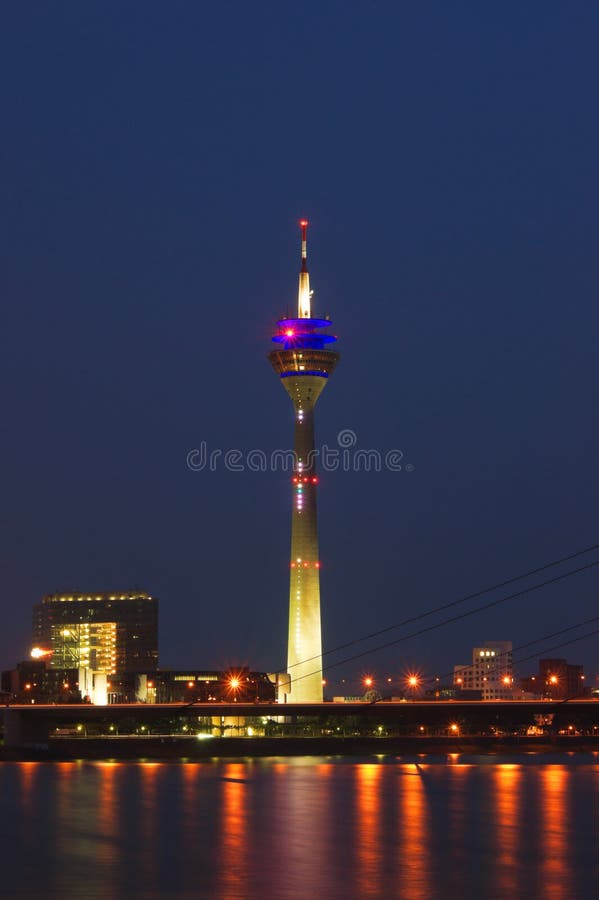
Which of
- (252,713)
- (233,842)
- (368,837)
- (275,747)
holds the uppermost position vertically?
(252,713)

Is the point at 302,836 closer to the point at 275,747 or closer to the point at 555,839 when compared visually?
the point at 555,839

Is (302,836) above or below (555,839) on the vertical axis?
above

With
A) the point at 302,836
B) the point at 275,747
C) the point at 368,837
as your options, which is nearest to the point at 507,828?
the point at 368,837

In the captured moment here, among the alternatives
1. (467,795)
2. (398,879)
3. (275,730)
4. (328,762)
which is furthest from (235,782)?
(275,730)

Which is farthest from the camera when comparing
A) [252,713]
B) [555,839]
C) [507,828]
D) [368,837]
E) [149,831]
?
[252,713]

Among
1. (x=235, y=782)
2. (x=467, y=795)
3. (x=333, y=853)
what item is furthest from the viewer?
(x=235, y=782)

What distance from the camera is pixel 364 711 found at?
475 feet

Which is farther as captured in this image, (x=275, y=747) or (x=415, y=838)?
(x=275, y=747)

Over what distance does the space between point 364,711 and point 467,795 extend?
55.5 meters

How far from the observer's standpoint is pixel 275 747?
16038 cm

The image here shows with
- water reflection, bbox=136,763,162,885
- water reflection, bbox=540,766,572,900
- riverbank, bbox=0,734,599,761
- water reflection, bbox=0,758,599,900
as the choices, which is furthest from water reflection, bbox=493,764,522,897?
riverbank, bbox=0,734,599,761

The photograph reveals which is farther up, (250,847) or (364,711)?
(364,711)

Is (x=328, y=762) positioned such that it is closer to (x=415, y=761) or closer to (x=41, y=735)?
(x=415, y=761)

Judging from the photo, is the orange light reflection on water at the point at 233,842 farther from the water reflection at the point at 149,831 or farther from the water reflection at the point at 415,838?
the water reflection at the point at 415,838
